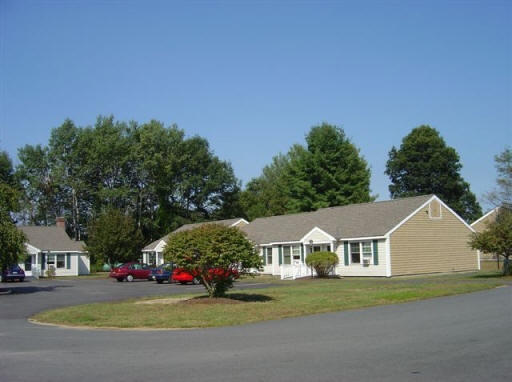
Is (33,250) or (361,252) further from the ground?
(33,250)

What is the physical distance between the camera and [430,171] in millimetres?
75188

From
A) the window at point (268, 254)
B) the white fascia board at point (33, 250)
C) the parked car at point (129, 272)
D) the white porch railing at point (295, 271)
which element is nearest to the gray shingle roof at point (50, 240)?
the white fascia board at point (33, 250)

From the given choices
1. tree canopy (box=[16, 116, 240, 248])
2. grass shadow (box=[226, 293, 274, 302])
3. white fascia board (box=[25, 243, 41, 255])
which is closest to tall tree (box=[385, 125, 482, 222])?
tree canopy (box=[16, 116, 240, 248])

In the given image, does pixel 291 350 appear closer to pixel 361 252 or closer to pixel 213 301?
pixel 213 301

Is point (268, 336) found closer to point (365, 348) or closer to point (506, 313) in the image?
point (365, 348)

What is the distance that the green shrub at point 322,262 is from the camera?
1555 inches

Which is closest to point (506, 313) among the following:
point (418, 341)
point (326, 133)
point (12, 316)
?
point (418, 341)

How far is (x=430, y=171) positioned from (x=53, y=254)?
46.3 meters

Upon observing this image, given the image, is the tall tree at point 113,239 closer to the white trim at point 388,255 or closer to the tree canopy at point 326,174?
the tree canopy at point 326,174

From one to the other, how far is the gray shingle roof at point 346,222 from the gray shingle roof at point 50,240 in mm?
21306

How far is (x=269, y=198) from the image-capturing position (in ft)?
285

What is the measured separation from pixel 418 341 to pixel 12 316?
14901mm

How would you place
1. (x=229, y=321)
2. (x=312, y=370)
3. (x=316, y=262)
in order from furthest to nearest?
(x=316, y=262) < (x=229, y=321) < (x=312, y=370)

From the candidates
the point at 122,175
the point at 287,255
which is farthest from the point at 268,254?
the point at 122,175
